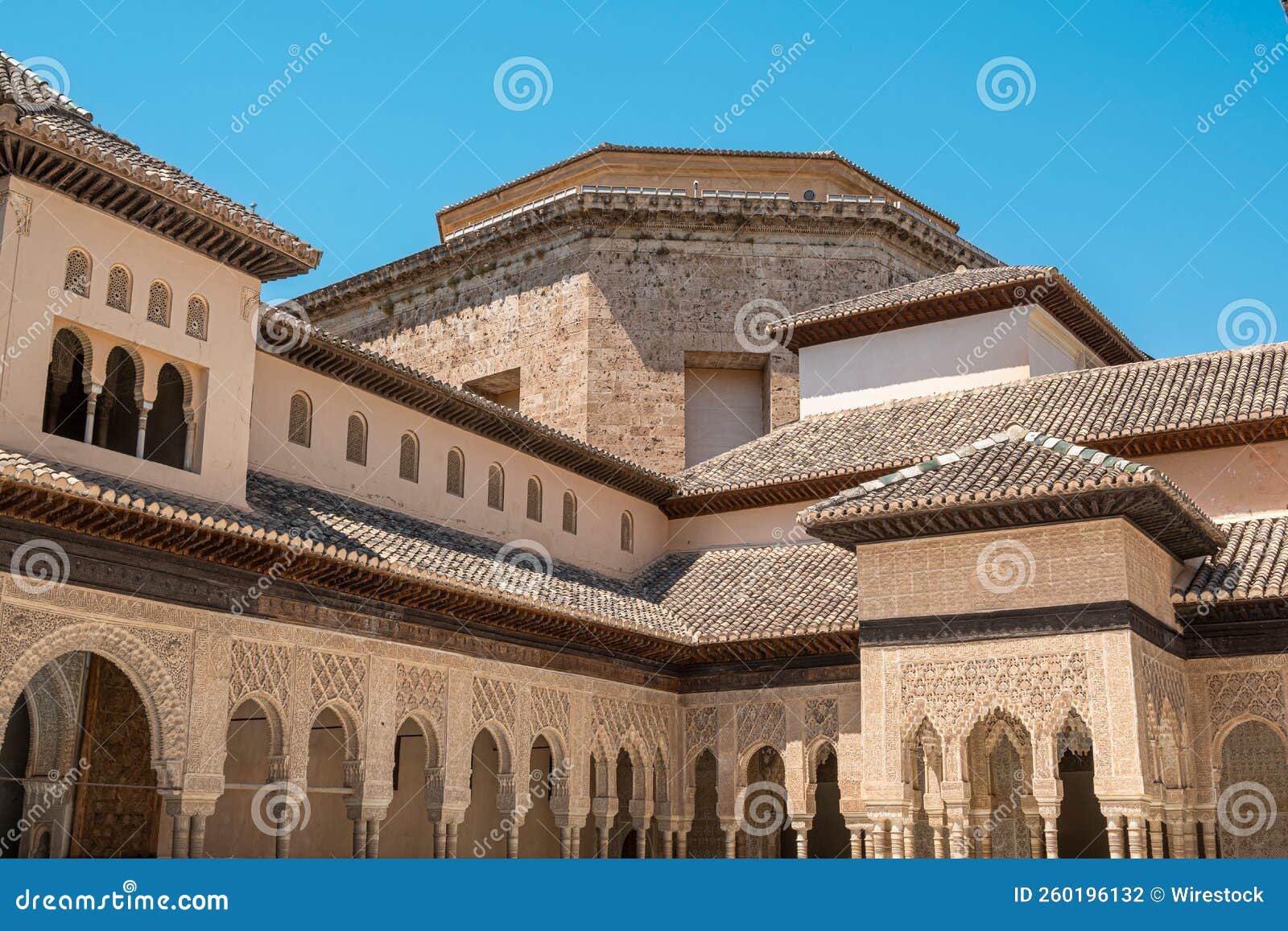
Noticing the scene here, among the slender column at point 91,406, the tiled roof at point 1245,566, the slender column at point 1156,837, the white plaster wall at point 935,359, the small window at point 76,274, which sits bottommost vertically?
the slender column at point 1156,837

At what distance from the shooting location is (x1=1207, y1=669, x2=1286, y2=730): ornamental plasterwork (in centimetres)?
1353

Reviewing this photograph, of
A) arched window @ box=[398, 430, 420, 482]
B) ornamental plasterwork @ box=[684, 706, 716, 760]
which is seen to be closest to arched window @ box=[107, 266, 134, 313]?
arched window @ box=[398, 430, 420, 482]

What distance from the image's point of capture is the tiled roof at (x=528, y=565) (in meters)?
10.6

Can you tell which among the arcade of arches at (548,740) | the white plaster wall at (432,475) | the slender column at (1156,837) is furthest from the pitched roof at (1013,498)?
the white plaster wall at (432,475)

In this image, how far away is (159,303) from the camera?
1161 centimetres

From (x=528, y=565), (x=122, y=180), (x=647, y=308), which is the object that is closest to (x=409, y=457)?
(x=528, y=565)

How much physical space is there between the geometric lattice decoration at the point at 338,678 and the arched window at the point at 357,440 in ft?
9.30

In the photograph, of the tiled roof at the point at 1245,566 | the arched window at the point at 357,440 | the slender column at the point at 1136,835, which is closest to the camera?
the slender column at the point at 1136,835

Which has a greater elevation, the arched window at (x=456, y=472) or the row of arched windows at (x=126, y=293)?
the row of arched windows at (x=126, y=293)

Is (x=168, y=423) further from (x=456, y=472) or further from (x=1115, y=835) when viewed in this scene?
(x=1115, y=835)

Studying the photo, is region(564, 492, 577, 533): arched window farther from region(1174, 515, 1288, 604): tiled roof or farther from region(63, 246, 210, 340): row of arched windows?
region(1174, 515, 1288, 604): tiled roof

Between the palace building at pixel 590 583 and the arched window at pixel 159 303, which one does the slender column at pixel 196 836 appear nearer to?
the palace building at pixel 590 583

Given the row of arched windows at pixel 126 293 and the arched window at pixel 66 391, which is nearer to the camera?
the row of arched windows at pixel 126 293

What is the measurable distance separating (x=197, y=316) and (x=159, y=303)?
434 mm
